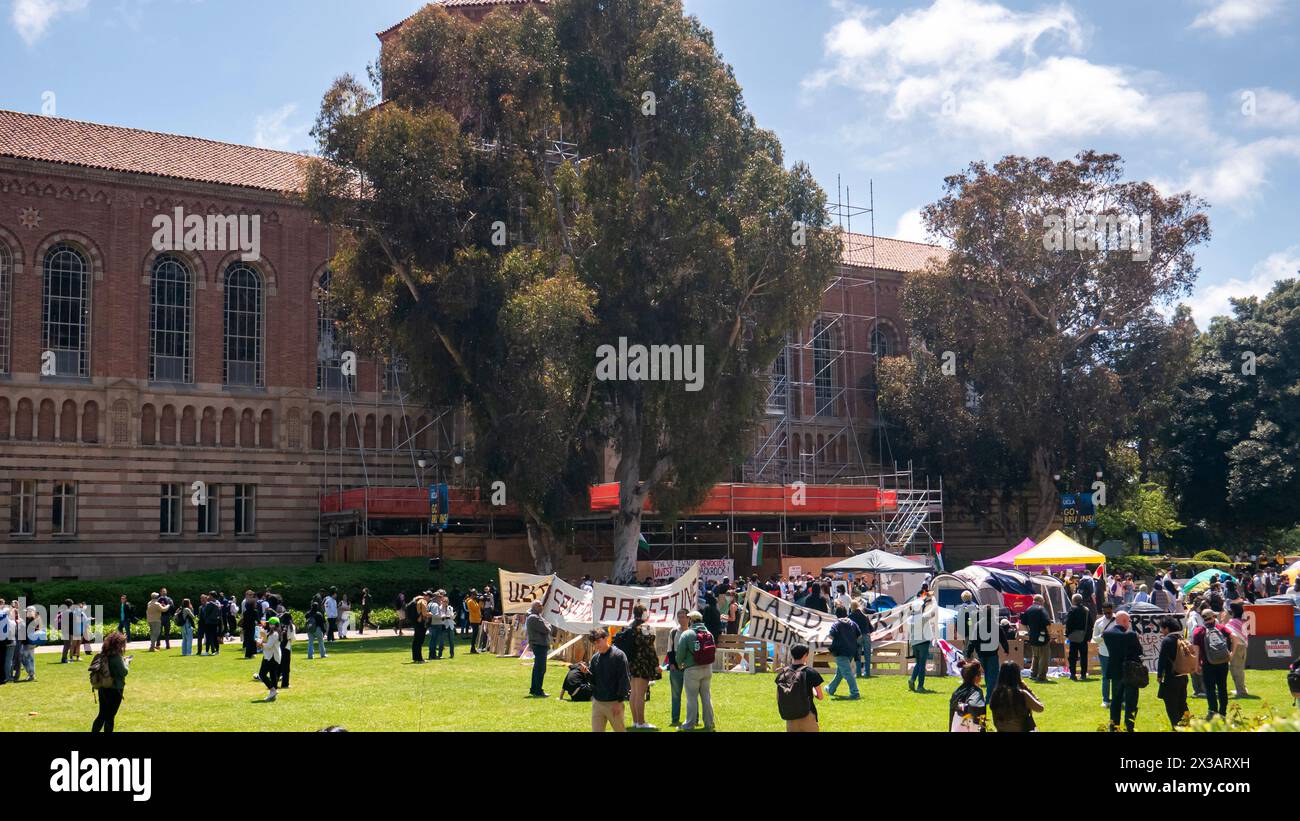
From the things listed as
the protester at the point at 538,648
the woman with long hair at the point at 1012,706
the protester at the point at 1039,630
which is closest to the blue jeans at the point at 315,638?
the protester at the point at 538,648

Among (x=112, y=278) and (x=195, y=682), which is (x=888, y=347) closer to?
(x=112, y=278)

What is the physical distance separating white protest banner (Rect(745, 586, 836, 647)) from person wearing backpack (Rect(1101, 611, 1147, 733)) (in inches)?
345

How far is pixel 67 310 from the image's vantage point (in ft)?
155

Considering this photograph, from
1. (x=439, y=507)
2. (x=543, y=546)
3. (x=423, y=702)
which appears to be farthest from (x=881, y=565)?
(x=423, y=702)

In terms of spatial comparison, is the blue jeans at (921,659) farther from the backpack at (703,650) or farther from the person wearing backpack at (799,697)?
the person wearing backpack at (799,697)

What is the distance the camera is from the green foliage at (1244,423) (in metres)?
64.1

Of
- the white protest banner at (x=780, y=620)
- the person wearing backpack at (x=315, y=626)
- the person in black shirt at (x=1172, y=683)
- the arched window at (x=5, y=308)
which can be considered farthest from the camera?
the arched window at (x=5, y=308)

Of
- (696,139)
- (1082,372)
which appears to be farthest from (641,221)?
(1082,372)

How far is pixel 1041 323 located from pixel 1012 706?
5057 cm

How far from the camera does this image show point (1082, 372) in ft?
189

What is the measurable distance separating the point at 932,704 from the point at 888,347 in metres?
51.4

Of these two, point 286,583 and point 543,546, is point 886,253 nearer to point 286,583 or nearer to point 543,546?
point 543,546

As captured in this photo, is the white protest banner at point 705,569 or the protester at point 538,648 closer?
the protester at point 538,648

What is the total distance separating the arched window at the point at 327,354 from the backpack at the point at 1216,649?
1612 inches
